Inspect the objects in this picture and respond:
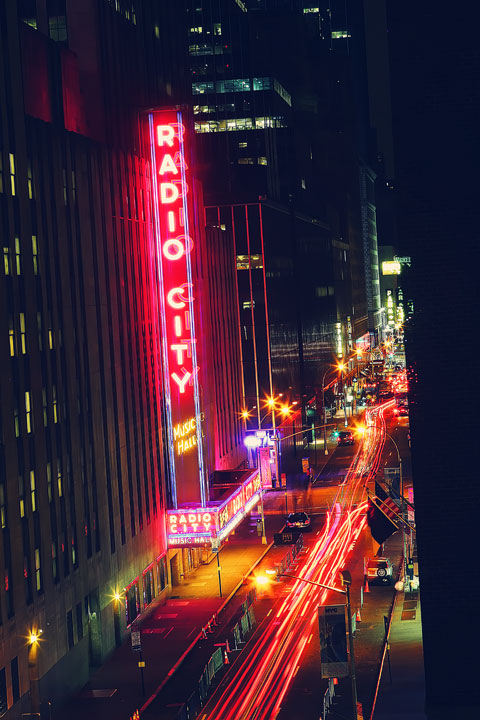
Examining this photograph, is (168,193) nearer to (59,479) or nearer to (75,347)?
(75,347)

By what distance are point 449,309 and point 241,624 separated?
145 feet

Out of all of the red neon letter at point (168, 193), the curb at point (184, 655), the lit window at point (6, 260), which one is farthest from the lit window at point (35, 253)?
the curb at point (184, 655)

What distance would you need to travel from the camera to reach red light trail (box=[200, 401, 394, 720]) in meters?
52.1

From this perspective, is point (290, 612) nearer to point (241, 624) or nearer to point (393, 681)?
point (241, 624)

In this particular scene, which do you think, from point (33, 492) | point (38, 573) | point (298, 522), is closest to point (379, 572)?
point (298, 522)

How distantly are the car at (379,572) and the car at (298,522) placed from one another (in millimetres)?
15616

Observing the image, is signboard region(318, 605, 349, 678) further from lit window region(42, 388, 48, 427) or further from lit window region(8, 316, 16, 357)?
lit window region(42, 388, 48, 427)

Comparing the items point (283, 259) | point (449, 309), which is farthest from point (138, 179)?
point (283, 259)

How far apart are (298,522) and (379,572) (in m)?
17.9

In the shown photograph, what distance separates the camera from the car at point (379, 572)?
2940 inches

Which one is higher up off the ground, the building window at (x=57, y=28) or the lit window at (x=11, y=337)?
the building window at (x=57, y=28)

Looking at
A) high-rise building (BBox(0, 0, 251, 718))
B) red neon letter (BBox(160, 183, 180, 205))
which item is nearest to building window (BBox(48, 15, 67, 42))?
high-rise building (BBox(0, 0, 251, 718))

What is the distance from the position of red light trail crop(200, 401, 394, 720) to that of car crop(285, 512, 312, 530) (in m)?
1.51

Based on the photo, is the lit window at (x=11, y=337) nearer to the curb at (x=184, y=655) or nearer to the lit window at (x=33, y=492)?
the lit window at (x=33, y=492)
